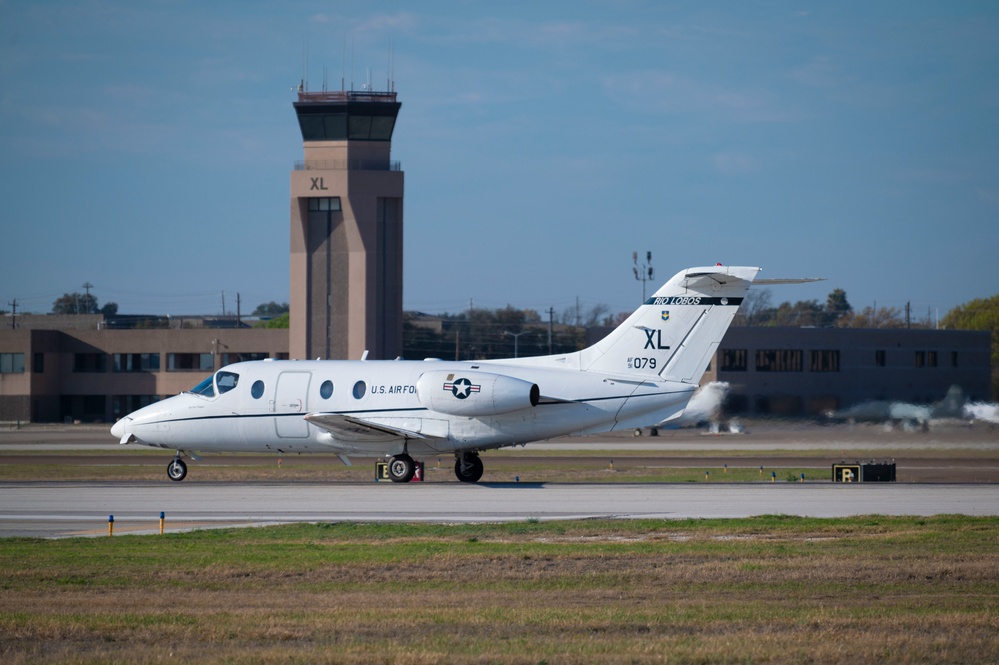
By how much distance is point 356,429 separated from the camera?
29.8 meters

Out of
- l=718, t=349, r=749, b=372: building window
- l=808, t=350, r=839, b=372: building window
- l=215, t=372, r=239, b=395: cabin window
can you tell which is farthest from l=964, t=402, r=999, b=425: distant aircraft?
l=718, t=349, r=749, b=372: building window

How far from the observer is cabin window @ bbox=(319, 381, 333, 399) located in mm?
31016

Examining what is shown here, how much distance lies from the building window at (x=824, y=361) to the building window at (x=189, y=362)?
46008 millimetres

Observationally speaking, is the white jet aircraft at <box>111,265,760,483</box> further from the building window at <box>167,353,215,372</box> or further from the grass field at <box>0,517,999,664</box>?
the building window at <box>167,353,215,372</box>

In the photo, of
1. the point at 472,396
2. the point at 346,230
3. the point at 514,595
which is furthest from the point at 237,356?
the point at 514,595

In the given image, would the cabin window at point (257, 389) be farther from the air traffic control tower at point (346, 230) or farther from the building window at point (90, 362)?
the building window at point (90, 362)

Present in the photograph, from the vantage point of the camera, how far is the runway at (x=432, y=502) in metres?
22.8

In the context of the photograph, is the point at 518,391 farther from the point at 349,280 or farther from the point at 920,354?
the point at 349,280

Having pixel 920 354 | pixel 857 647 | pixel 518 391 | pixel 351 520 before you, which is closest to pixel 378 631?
pixel 857 647

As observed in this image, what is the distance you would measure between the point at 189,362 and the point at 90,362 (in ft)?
26.1

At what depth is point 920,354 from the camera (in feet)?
228

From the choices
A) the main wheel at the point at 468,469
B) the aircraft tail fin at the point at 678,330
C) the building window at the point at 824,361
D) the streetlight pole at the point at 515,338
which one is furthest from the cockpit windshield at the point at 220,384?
the streetlight pole at the point at 515,338

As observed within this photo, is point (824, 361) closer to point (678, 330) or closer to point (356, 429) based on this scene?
point (678, 330)

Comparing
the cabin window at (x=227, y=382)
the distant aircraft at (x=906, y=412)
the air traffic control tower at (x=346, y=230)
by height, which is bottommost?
the distant aircraft at (x=906, y=412)
